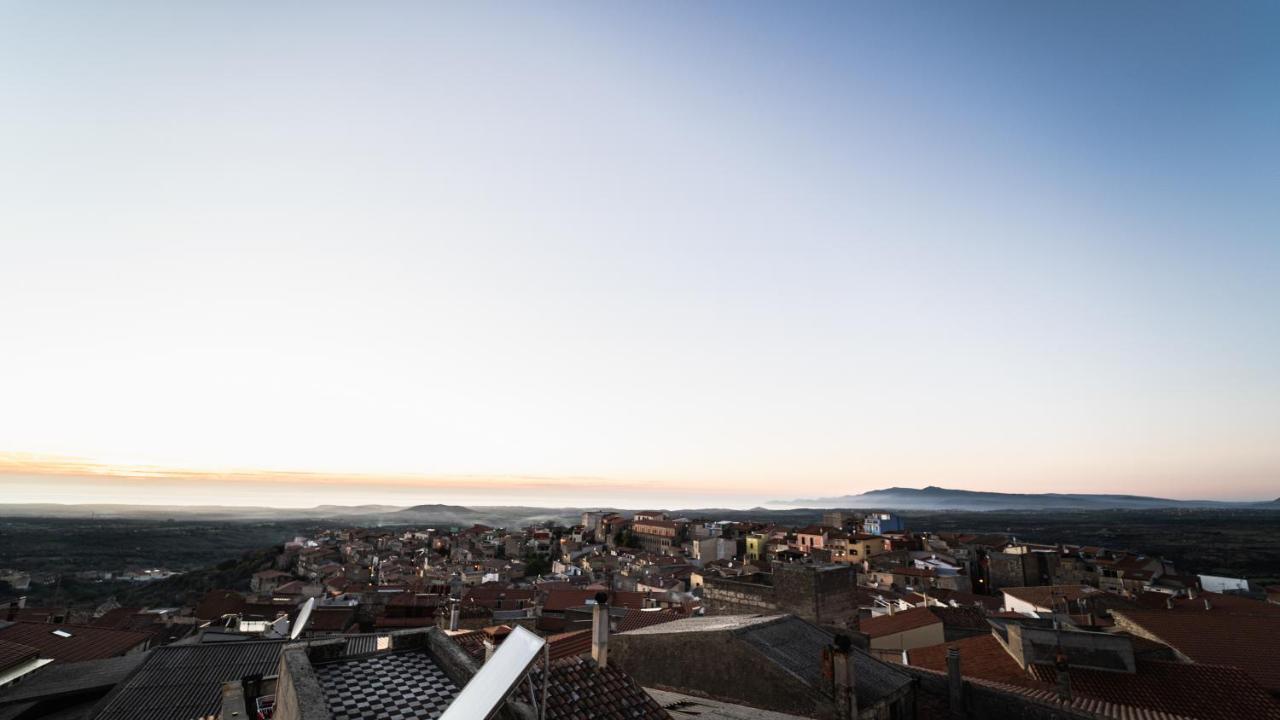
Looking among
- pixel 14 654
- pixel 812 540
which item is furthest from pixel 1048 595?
pixel 14 654

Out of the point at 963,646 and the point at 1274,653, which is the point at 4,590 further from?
the point at 1274,653

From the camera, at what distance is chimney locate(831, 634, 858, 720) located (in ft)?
29.7

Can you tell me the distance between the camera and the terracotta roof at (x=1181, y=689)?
14234 millimetres

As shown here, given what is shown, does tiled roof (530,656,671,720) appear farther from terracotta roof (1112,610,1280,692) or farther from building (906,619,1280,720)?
terracotta roof (1112,610,1280,692)

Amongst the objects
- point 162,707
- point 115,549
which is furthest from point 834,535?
point 115,549

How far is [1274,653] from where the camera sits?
18.4 m

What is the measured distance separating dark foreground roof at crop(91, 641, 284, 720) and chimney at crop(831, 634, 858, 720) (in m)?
13.3

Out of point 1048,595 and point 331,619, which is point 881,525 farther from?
point 331,619

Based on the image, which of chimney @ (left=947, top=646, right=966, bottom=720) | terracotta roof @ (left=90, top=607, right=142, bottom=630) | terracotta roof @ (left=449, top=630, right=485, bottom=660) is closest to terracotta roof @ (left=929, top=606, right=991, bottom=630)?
chimney @ (left=947, top=646, right=966, bottom=720)

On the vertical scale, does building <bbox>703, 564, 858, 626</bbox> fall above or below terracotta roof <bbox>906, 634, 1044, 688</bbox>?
above

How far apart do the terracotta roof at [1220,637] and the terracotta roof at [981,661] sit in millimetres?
5342

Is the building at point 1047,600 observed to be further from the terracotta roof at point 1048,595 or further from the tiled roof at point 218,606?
the tiled roof at point 218,606

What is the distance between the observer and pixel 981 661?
1892 centimetres

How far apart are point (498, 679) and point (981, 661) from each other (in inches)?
814
